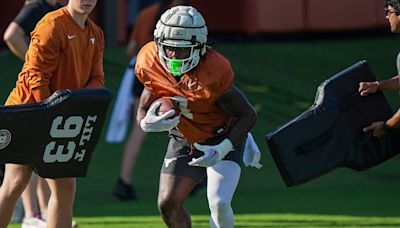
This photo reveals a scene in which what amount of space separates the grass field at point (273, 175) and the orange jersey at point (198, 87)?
214cm

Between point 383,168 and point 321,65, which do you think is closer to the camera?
point 383,168

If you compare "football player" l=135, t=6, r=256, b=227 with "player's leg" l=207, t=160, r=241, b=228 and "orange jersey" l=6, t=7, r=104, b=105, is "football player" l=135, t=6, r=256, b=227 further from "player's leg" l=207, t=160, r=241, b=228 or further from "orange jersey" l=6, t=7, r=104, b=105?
"orange jersey" l=6, t=7, r=104, b=105

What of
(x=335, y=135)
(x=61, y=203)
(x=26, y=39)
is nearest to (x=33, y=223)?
(x=26, y=39)

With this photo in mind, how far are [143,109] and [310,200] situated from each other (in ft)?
12.4

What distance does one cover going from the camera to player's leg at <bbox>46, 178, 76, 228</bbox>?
7848 mm

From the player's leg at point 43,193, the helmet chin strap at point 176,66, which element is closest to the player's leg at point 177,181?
the helmet chin strap at point 176,66

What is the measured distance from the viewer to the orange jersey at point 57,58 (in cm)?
772

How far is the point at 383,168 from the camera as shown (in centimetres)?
1280

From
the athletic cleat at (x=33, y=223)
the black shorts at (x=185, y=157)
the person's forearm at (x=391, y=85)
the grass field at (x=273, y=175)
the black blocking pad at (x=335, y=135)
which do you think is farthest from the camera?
the grass field at (x=273, y=175)

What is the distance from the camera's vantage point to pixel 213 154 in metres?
7.34

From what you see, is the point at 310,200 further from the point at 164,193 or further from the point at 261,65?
the point at 261,65

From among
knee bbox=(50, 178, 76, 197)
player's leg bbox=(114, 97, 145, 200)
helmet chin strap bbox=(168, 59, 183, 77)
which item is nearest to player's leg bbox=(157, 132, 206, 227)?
helmet chin strap bbox=(168, 59, 183, 77)

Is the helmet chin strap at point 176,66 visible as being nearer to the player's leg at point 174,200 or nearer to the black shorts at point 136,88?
the player's leg at point 174,200

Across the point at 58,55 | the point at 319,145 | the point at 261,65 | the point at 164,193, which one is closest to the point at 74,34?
the point at 58,55
